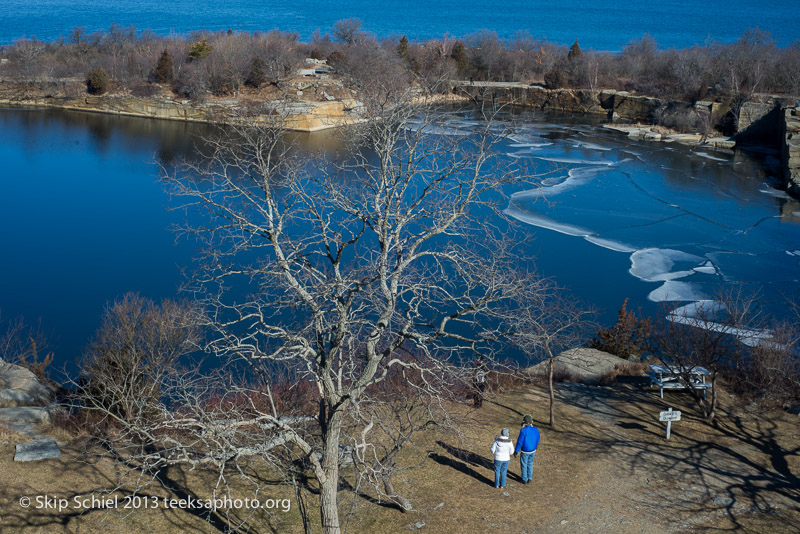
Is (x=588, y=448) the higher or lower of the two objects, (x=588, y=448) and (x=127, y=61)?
Answer: the lower

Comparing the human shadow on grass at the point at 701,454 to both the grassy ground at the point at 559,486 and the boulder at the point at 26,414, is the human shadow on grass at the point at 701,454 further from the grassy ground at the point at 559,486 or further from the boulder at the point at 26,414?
the boulder at the point at 26,414

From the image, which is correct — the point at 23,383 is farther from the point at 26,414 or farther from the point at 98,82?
the point at 98,82

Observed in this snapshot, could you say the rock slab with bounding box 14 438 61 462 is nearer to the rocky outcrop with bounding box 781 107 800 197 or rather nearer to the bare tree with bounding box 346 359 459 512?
the bare tree with bounding box 346 359 459 512

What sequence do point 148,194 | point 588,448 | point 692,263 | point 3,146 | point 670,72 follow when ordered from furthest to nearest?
1. point 670,72
2. point 3,146
3. point 148,194
4. point 692,263
5. point 588,448

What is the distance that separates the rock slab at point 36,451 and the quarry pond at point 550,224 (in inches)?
167

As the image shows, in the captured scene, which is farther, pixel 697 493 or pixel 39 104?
pixel 39 104

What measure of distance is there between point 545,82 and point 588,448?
53.3m

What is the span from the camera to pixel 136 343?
13742 millimetres

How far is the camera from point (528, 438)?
10.3 m

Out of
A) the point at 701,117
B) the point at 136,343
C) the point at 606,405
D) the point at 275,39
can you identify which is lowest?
the point at 606,405

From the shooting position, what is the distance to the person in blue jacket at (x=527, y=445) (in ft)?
33.6

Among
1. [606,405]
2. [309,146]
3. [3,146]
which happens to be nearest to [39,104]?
[3,146]

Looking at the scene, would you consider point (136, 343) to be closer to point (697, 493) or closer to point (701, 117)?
point (697, 493)

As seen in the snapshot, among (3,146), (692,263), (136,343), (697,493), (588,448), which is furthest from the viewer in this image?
(3,146)
